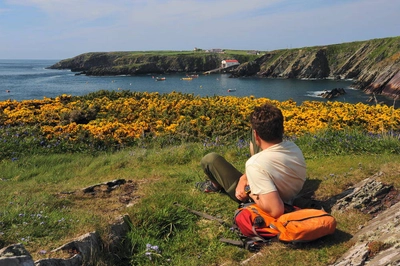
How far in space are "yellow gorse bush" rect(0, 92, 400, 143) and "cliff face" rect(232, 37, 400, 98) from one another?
73.8m

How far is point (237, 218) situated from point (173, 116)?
7.87 meters

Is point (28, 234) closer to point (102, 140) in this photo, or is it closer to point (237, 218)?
point (237, 218)

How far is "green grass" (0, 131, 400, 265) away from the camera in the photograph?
4059 millimetres

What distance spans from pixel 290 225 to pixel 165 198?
2125 millimetres

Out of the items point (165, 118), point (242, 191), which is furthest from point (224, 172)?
point (165, 118)

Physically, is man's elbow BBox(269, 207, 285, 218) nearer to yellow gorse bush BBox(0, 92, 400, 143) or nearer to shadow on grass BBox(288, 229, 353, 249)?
shadow on grass BBox(288, 229, 353, 249)

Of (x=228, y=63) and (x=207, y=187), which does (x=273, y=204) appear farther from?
(x=228, y=63)

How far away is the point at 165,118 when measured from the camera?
1173 cm

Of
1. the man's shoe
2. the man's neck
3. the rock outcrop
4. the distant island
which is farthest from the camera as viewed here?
the distant island

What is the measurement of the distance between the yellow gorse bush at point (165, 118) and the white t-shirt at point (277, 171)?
5.54 meters

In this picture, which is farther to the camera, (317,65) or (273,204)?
(317,65)

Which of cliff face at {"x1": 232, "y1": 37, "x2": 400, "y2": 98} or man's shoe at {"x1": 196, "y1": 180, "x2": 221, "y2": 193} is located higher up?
cliff face at {"x1": 232, "y1": 37, "x2": 400, "y2": 98}

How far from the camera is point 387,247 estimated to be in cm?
324

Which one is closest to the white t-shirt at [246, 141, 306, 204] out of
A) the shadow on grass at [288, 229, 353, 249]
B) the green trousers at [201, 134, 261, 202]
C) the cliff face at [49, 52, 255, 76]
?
the shadow on grass at [288, 229, 353, 249]
